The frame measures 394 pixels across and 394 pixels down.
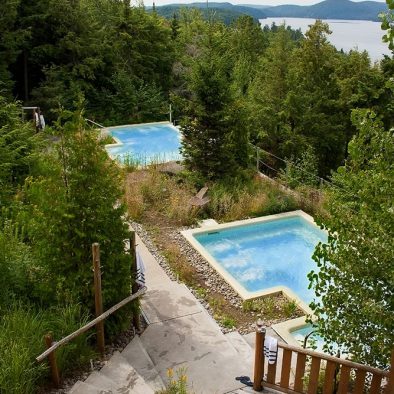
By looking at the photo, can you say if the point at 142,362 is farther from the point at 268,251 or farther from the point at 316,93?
the point at 316,93

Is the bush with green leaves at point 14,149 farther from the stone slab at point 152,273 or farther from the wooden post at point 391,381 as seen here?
the wooden post at point 391,381

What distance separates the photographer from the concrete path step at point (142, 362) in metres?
4.65

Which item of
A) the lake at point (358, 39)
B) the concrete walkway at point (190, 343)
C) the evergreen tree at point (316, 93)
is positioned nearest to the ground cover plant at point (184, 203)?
the concrete walkway at point (190, 343)

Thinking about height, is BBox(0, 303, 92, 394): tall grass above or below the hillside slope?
below

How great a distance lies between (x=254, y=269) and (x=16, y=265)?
4.92 meters

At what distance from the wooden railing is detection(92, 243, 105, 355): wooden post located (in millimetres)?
1637

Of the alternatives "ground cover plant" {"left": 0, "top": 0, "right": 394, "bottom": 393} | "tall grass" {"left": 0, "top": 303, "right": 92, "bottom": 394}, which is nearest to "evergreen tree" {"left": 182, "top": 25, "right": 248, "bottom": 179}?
"ground cover plant" {"left": 0, "top": 0, "right": 394, "bottom": 393}

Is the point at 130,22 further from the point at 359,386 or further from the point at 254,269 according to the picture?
the point at 359,386

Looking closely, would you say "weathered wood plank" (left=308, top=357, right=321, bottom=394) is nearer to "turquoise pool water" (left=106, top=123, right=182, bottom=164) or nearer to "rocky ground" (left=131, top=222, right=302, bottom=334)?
"rocky ground" (left=131, top=222, right=302, bottom=334)

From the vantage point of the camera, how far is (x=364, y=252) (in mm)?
3520

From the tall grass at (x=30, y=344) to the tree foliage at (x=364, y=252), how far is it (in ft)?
7.89

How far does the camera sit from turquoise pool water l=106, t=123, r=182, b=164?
15.2 meters

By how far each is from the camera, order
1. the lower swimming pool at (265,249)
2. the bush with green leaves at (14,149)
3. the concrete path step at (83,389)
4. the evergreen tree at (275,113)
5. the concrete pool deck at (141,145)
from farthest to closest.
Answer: the evergreen tree at (275,113)
the concrete pool deck at (141,145)
the lower swimming pool at (265,249)
the bush with green leaves at (14,149)
the concrete path step at (83,389)

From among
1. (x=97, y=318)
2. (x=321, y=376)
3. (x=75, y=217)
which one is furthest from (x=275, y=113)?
(x=97, y=318)
